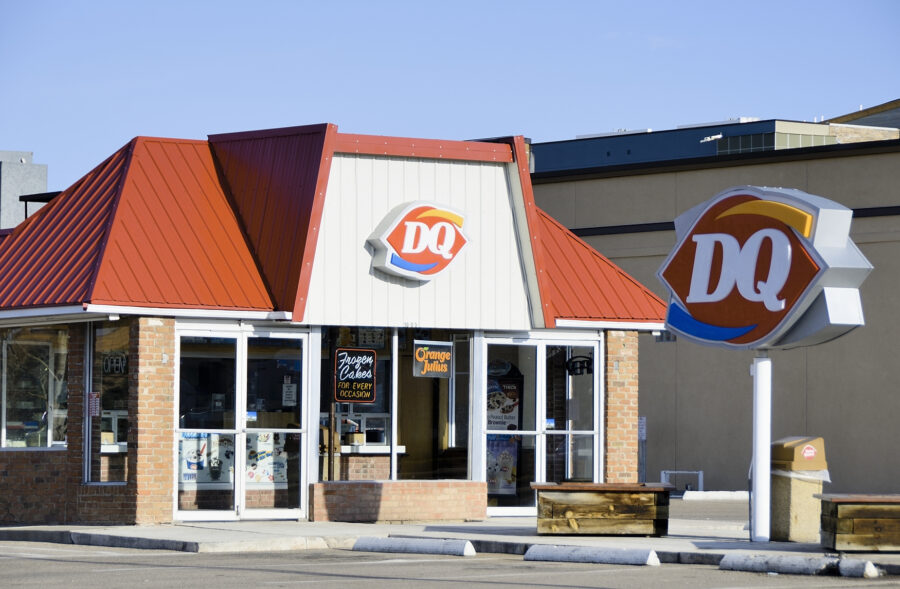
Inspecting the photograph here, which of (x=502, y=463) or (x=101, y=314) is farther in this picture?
(x=502, y=463)

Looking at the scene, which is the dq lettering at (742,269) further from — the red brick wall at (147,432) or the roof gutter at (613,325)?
the red brick wall at (147,432)

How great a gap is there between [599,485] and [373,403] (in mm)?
4607

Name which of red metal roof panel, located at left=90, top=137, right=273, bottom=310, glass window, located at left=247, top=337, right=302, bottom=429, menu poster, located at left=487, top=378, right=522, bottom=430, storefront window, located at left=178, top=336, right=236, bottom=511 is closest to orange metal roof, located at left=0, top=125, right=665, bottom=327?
red metal roof panel, located at left=90, top=137, right=273, bottom=310

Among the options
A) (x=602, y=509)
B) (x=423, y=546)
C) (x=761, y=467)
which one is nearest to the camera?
(x=423, y=546)

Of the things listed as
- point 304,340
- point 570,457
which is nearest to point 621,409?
point 570,457

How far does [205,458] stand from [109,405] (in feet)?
4.91

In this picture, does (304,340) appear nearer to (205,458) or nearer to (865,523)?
(205,458)

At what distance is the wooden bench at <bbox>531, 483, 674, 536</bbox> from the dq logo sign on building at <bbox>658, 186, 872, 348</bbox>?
6.48 ft

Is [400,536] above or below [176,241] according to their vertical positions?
below

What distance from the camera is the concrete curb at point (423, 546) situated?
1523 cm

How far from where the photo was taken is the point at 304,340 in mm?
19281

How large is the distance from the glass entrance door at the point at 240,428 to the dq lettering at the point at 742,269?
580 cm

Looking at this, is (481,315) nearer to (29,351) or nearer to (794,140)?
(29,351)

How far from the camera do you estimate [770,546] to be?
50.3ft
